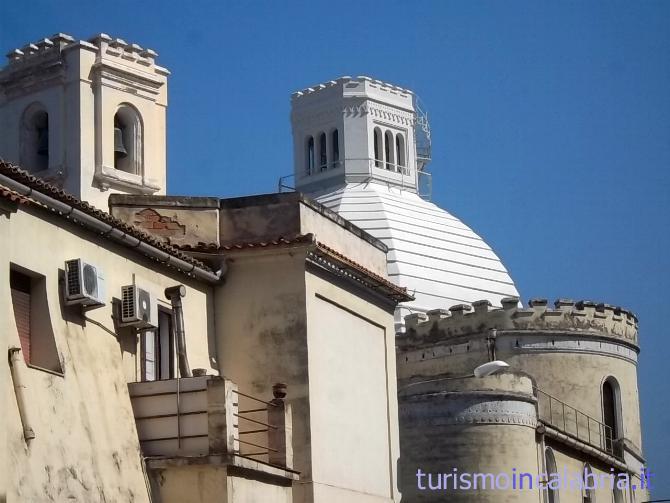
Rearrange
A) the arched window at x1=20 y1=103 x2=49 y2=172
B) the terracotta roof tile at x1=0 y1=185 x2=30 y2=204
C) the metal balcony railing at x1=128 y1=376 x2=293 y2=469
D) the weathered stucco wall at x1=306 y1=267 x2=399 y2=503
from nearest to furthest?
1. the terracotta roof tile at x1=0 y1=185 x2=30 y2=204
2. the metal balcony railing at x1=128 y1=376 x2=293 y2=469
3. the weathered stucco wall at x1=306 y1=267 x2=399 y2=503
4. the arched window at x1=20 y1=103 x2=49 y2=172

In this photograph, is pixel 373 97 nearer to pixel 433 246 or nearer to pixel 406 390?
pixel 433 246

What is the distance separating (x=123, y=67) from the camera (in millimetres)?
41219

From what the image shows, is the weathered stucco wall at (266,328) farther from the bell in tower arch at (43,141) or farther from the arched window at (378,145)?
the arched window at (378,145)

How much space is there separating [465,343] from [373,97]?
4040 centimetres

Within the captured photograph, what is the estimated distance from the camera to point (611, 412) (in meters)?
47.2

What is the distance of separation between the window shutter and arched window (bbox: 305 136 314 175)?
6446 cm

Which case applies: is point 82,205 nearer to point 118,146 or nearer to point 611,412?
point 118,146

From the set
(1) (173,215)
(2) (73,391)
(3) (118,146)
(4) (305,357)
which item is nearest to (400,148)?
(3) (118,146)

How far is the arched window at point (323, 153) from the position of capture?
8550 centimetres

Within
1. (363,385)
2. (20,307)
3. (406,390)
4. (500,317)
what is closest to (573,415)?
(500,317)

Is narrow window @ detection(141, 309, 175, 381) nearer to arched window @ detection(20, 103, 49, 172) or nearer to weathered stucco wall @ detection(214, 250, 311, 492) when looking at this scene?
weathered stucco wall @ detection(214, 250, 311, 492)

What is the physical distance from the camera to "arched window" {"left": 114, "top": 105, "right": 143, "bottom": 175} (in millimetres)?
40781

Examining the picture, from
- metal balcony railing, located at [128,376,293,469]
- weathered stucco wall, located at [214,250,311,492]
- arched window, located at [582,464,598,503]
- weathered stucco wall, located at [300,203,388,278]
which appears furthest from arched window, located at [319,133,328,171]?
metal balcony railing, located at [128,376,293,469]

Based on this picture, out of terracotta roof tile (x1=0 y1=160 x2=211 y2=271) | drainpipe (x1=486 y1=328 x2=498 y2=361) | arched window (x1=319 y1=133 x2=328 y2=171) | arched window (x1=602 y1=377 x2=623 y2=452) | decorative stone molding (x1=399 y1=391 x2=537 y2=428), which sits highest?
arched window (x1=319 y1=133 x2=328 y2=171)
